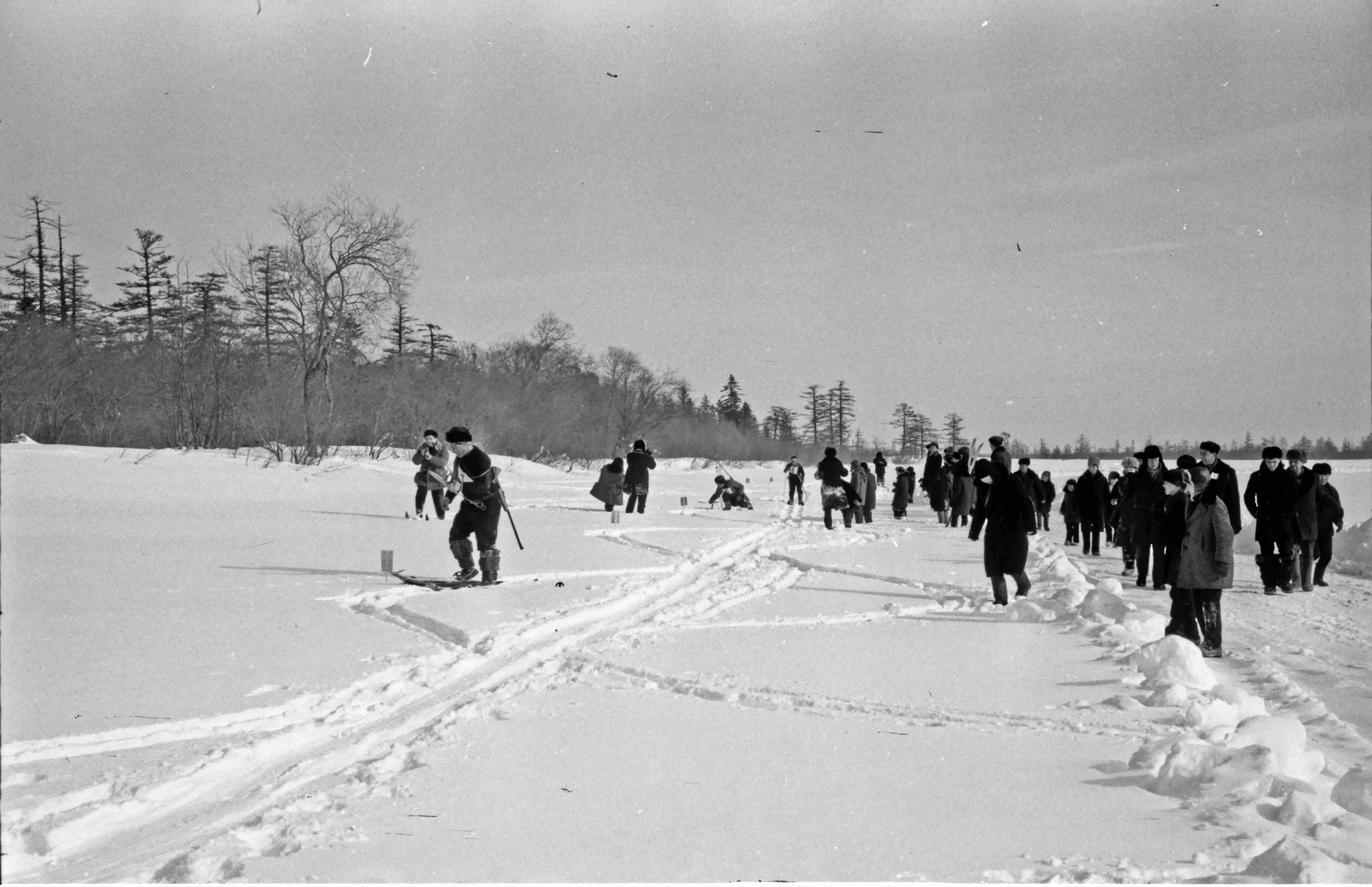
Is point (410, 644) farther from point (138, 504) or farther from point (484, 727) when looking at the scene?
point (138, 504)

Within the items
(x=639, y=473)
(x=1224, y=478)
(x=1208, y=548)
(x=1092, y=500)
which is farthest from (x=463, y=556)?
(x=1092, y=500)

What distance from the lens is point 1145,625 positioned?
8570 mm

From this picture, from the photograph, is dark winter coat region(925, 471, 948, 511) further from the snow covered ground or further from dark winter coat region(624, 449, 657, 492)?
the snow covered ground

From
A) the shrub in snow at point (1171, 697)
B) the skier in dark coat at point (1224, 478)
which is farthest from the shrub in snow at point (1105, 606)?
the shrub in snow at point (1171, 697)

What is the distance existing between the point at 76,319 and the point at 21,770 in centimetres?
420

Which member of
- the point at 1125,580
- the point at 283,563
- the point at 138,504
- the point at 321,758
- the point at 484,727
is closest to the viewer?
the point at 321,758

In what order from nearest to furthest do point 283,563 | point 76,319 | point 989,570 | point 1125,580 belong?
point 76,319 < point 989,570 < point 283,563 < point 1125,580

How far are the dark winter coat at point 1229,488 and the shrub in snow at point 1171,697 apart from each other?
4.16 m

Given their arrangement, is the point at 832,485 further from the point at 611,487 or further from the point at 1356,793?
the point at 1356,793

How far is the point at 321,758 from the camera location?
4.83 meters

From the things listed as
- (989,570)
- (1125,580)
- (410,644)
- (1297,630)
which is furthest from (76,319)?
(1125,580)

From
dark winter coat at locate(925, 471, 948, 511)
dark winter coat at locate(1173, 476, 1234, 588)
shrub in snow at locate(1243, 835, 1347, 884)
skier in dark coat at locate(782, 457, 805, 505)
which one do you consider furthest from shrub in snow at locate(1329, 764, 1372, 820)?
skier in dark coat at locate(782, 457, 805, 505)

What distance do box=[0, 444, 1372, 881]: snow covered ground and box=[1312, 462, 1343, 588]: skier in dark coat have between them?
1756 millimetres

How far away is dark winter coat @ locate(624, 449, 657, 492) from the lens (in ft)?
73.1
